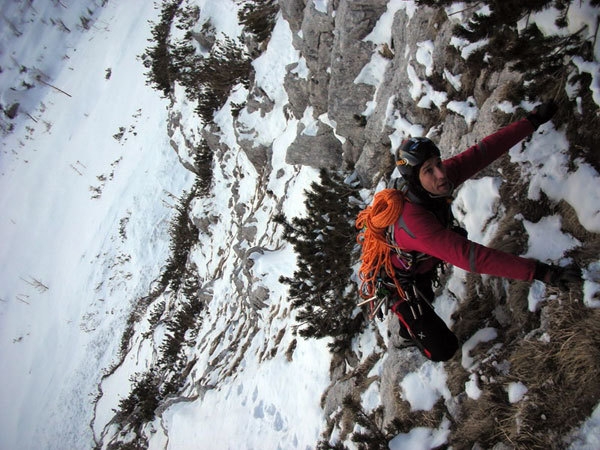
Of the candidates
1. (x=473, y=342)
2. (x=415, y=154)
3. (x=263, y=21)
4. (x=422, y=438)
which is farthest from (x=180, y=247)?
(x=415, y=154)

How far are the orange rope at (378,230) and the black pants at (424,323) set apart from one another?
165mm

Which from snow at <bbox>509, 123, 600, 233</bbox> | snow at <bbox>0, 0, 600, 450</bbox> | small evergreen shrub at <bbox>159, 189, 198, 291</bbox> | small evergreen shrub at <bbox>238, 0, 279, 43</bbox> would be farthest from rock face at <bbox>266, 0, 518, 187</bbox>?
small evergreen shrub at <bbox>159, 189, 198, 291</bbox>

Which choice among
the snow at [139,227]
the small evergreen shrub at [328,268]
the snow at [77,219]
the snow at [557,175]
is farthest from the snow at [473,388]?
the snow at [77,219]

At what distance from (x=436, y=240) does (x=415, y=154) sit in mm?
683

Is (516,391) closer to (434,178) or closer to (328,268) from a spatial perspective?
(434,178)

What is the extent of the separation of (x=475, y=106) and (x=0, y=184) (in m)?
26.9

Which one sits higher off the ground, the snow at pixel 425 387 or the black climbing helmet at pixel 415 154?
the black climbing helmet at pixel 415 154

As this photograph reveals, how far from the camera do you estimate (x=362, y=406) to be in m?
3.98

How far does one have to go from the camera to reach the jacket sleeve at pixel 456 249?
215cm

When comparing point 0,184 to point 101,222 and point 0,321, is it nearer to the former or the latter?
point 0,321

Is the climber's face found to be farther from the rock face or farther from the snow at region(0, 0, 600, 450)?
the rock face

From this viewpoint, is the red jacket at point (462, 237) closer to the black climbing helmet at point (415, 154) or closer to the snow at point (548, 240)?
the black climbing helmet at point (415, 154)

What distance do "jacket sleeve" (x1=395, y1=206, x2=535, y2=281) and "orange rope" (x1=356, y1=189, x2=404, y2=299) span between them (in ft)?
0.40

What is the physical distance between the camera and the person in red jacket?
217 cm
